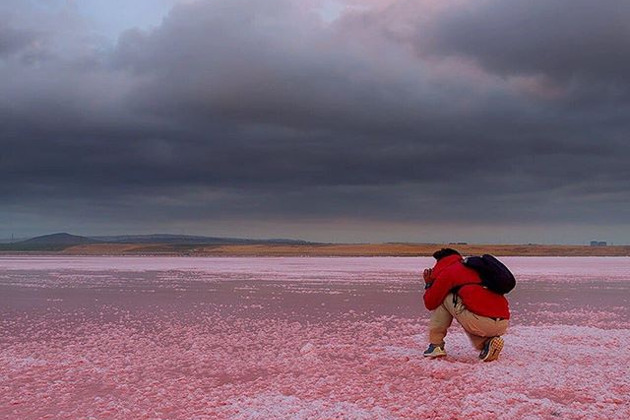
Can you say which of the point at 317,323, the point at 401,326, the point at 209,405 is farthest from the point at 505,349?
the point at 209,405

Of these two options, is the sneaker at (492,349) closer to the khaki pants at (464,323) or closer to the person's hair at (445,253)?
the khaki pants at (464,323)

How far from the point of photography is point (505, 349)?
32.7ft

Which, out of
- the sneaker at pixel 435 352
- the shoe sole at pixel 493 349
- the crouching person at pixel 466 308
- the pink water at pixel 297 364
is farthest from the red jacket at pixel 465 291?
the pink water at pixel 297 364

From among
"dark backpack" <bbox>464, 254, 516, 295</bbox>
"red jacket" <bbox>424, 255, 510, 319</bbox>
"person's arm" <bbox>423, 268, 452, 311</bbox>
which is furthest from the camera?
"person's arm" <bbox>423, 268, 452, 311</bbox>

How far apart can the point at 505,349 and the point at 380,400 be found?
386 centimetres

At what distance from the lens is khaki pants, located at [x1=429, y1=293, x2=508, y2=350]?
8773 mm

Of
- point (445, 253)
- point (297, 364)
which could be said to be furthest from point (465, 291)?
point (297, 364)

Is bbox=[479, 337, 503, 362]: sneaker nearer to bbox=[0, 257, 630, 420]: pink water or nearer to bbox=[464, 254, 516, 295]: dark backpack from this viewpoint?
bbox=[0, 257, 630, 420]: pink water

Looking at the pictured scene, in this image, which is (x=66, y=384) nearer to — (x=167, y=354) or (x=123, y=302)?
(x=167, y=354)

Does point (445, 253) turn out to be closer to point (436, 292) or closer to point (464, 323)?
point (436, 292)

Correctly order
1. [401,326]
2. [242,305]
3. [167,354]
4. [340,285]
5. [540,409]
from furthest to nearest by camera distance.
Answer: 1. [340,285]
2. [242,305]
3. [401,326]
4. [167,354]
5. [540,409]

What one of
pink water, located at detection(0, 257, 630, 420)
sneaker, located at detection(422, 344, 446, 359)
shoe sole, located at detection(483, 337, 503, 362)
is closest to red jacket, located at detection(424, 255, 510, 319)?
shoe sole, located at detection(483, 337, 503, 362)

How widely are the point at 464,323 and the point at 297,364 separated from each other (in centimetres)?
253

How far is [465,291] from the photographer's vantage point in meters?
8.83
